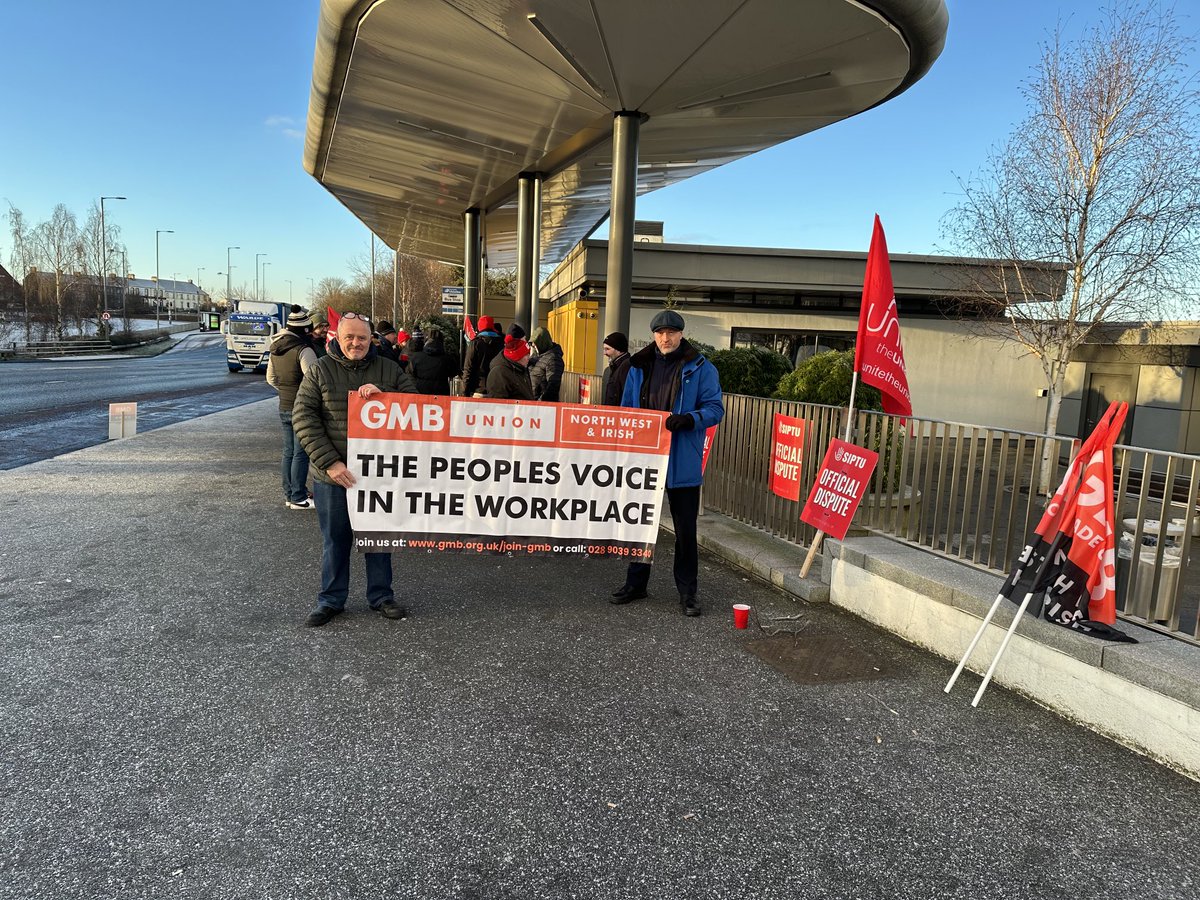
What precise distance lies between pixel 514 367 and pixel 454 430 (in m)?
2.59

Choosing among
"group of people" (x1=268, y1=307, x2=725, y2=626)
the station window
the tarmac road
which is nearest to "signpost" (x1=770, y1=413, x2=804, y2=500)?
"group of people" (x1=268, y1=307, x2=725, y2=626)

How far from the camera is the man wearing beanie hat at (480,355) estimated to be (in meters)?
10.3

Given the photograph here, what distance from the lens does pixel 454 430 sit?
5285mm

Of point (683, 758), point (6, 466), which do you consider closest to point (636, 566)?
point (683, 758)

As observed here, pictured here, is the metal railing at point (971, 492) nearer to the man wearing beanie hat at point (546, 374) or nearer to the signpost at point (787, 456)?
the signpost at point (787, 456)

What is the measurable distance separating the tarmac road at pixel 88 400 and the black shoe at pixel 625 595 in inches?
364

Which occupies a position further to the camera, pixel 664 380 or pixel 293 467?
pixel 293 467

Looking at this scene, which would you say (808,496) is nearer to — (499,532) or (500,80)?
(499,532)

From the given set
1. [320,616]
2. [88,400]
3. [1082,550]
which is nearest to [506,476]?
[320,616]

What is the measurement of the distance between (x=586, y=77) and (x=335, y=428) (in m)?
6.53

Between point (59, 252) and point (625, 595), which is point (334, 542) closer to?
point (625, 595)

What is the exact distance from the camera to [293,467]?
834cm

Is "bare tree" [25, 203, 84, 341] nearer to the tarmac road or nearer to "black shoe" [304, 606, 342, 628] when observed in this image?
the tarmac road

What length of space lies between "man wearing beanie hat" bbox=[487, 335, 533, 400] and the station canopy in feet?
10.9
